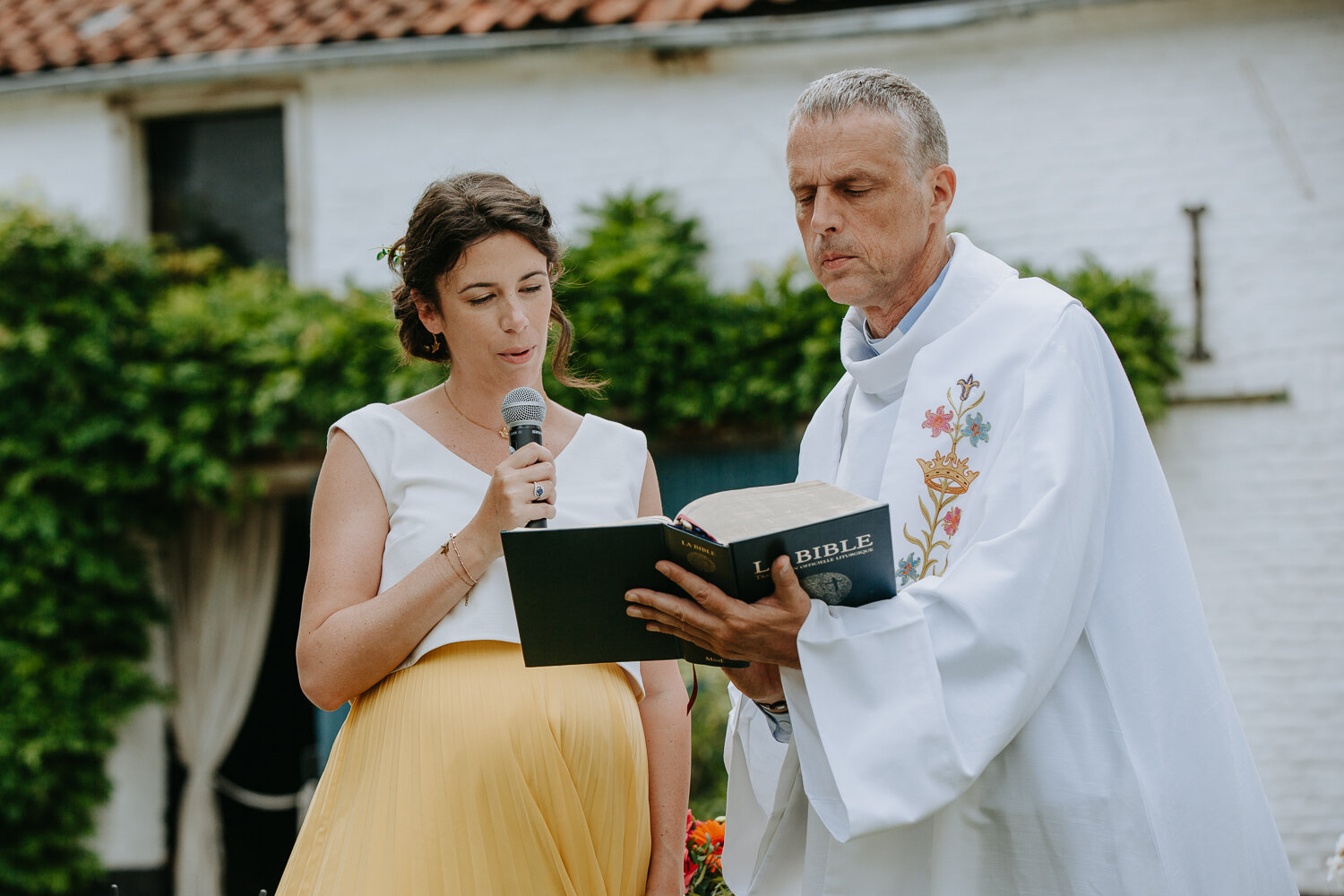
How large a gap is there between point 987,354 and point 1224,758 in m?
0.83

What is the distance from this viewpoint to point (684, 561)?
192cm

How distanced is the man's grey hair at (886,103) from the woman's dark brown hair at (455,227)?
59 cm

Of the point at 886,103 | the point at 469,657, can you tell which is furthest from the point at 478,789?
the point at 886,103

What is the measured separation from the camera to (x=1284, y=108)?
616cm

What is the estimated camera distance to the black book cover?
1.84 metres

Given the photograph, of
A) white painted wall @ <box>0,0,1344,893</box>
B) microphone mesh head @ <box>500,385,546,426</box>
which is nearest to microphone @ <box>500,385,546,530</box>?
microphone mesh head @ <box>500,385,546,426</box>

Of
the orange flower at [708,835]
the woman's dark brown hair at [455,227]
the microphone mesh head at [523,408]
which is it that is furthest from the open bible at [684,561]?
the orange flower at [708,835]

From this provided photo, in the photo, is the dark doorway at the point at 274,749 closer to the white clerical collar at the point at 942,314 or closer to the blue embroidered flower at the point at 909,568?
the white clerical collar at the point at 942,314

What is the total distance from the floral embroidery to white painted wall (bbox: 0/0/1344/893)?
4551mm

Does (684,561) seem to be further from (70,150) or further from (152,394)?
(70,150)

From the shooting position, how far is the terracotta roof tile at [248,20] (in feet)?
23.7

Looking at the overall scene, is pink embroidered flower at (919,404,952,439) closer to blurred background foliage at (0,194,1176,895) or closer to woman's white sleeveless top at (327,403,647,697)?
woman's white sleeveless top at (327,403,647,697)

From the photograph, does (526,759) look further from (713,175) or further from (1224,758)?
(713,175)

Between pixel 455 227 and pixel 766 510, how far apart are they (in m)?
0.90
